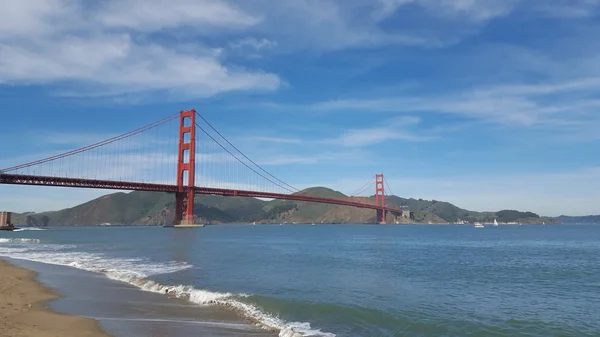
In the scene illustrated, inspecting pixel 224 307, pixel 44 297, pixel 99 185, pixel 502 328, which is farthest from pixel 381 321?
pixel 99 185

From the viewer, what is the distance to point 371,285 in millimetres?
19547

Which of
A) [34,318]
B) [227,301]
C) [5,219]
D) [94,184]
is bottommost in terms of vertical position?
[227,301]

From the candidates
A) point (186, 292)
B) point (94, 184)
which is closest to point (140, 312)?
→ point (186, 292)

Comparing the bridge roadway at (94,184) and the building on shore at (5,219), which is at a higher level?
the bridge roadway at (94,184)

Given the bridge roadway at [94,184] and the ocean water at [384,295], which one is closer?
the ocean water at [384,295]

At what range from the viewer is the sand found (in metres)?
9.86

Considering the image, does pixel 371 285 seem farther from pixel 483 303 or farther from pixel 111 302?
pixel 111 302

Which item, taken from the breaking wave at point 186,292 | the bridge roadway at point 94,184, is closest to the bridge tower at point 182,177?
the bridge roadway at point 94,184

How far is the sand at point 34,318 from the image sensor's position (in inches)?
388

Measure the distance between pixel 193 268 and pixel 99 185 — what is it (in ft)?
188

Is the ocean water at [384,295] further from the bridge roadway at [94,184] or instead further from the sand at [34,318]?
the bridge roadway at [94,184]

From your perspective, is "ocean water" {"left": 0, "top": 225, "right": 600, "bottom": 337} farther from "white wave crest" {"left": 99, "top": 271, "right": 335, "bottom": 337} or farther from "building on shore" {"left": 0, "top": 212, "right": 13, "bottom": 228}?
"building on shore" {"left": 0, "top": 212, "right": 13, "bottom": 228}

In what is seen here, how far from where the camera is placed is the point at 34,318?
37.6 feet

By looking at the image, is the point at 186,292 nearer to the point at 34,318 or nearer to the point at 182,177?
the point at 34,318
